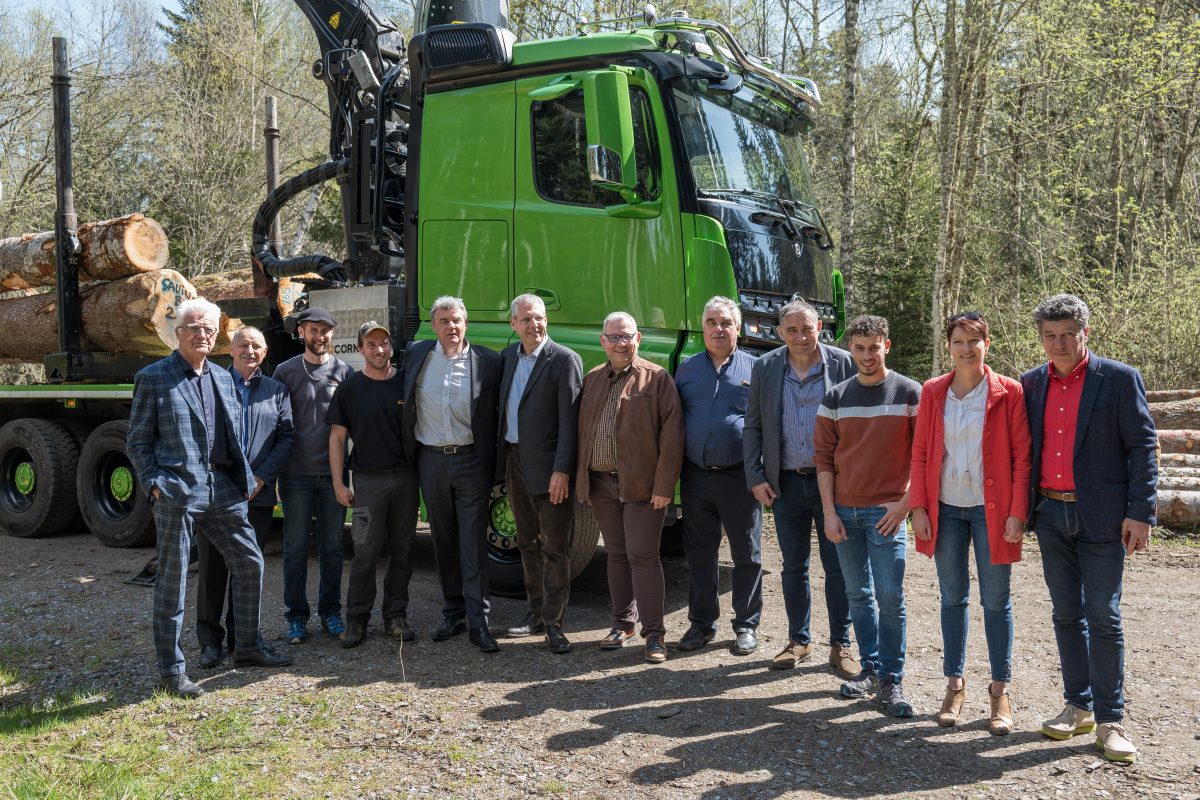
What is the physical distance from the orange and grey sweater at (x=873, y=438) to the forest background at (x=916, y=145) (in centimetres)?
604

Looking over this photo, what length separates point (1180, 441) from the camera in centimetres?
943

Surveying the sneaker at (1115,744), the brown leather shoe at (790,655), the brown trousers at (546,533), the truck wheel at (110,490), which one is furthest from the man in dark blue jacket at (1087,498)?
the truck wheel at (110,490)

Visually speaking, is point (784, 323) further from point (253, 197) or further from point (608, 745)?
point (253, 197)

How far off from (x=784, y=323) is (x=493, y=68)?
2.67m

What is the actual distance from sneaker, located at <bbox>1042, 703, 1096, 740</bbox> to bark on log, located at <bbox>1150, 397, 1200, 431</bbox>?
706 cm

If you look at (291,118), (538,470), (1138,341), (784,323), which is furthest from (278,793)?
(291,118)

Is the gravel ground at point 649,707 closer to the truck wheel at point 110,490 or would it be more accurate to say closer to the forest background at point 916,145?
the truck wheel at point 110,490

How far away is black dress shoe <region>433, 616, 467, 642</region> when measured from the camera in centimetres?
542

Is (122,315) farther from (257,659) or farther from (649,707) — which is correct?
(649,707)

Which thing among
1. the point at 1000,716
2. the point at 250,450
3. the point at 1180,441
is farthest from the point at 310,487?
the point at 1180,441

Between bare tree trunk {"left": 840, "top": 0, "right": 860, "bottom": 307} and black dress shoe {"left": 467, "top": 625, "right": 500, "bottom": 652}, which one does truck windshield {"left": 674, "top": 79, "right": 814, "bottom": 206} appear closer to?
black dress shoe {"left": 467, "top": 625, "right": 500, "bottom": 652}

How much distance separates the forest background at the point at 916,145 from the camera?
42.5 ft

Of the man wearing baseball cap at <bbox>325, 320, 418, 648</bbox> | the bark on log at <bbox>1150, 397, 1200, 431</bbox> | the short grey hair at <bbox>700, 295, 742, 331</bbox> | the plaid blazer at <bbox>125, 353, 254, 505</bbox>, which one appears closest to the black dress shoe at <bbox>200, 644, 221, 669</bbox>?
the man wearing baseball cap at <bbox>325, 320, 418, 648</bbox>

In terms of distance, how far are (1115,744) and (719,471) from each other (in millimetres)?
2134
